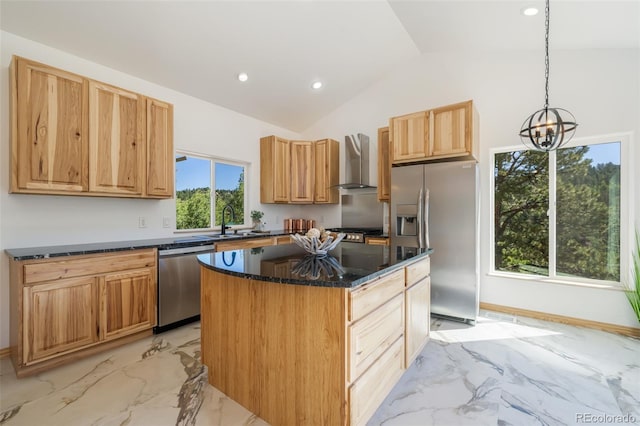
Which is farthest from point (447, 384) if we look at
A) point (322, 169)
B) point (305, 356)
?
point (322, 169)

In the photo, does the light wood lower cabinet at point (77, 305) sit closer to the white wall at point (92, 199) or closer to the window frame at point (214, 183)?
the white wall at point (92, 199)

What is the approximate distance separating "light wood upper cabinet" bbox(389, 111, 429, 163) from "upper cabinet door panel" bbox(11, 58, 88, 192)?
324cm

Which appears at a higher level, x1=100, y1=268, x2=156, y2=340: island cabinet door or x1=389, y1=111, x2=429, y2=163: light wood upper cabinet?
x1=389, y1=111, x2=429, y2=163: light wood upper cabinet

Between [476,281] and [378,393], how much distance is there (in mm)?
2044

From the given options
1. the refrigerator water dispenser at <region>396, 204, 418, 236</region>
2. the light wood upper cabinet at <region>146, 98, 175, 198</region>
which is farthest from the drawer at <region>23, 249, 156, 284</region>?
the refrigerator water dispenser at <region>396, 204, 418, 236</region>

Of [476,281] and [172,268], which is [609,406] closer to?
[476,281]

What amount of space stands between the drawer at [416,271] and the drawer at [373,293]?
12 centimetres

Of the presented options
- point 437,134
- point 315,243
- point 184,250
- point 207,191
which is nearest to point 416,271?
point 315,243

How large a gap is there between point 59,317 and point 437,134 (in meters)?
4.01

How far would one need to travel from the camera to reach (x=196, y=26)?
109 inches

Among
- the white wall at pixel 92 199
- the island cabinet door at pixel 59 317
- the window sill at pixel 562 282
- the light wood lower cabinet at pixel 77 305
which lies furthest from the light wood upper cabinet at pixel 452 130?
the island cabinet door at pixel 59 317

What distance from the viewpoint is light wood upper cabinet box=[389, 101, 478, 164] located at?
3.15 meters

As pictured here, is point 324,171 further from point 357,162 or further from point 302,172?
point 357,162

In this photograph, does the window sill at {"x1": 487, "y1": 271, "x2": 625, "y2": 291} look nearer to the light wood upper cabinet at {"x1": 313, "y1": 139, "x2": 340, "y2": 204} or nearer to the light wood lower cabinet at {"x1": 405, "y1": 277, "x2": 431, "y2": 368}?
the light wood lower cabinet at {"x1": 405, "y1": 277, "x2": 431, "y2": 368}
